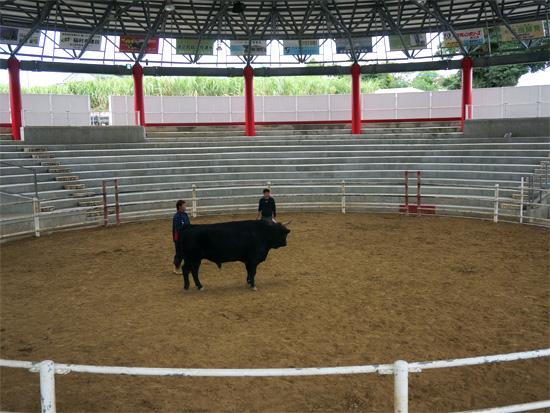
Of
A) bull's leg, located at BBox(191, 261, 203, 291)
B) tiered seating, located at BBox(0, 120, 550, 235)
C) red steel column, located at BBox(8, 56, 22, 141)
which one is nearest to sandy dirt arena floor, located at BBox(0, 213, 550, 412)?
bull's leg, located at BBox(191, 261, 203, 291)

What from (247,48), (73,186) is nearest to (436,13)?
(247,48)

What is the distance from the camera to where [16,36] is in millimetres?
21031

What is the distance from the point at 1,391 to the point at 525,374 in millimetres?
5156

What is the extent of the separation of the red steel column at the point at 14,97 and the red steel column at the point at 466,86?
20232mm

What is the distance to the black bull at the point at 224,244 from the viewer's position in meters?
7.93

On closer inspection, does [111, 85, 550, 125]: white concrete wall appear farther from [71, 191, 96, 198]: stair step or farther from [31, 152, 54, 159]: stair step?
[71, 191, 96, 198]: stair step

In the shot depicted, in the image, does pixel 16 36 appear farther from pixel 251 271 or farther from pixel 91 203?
pixel 251 271

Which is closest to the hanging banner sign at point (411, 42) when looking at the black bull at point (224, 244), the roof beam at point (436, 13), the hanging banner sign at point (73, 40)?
the roof beam at point (436, 13)

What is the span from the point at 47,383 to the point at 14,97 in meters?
22.0

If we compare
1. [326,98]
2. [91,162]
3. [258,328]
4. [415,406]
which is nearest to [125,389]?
[258,328]

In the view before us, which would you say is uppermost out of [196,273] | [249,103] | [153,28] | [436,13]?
[436,13]

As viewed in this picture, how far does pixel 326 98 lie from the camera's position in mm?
29141

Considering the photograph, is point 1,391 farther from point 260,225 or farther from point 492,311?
point 492,311

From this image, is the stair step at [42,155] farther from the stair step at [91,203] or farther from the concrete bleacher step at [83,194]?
the stair step at [91,203]
